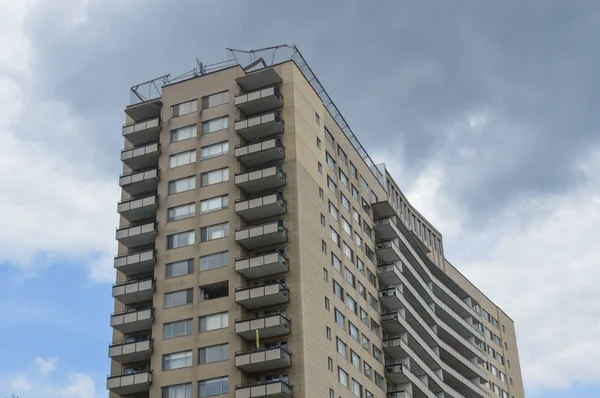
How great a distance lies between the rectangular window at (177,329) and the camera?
89.7 meters

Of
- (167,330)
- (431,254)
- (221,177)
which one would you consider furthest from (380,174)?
(167,330)

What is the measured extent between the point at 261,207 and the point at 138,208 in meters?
15.2

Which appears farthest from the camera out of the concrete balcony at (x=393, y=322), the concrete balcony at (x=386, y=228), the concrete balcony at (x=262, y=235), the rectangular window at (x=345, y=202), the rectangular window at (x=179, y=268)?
the concrete balcony at (x=386, y=228)

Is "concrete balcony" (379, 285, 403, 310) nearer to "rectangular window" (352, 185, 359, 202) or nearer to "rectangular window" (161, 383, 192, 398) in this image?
"rectangular window" (352, 185, 359, 202)

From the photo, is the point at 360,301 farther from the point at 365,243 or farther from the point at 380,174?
the point at 380,174

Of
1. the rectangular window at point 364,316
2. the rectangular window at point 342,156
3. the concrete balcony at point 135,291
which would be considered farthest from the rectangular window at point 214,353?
the rectangular window at point 342,156

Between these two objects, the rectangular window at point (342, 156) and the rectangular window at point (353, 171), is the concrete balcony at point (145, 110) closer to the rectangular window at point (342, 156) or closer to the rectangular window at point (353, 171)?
the rectangular window at point (342, 156)

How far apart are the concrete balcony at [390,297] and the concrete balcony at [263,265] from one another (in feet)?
75.8

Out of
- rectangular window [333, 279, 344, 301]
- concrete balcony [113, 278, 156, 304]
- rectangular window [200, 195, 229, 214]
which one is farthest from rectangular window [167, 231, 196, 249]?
rectangular window [333, 279, 344, 301]

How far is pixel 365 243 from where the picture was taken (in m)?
111

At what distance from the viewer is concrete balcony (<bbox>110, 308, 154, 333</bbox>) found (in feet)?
301

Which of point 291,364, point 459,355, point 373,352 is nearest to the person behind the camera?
point 291,364

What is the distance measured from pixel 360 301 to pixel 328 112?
75.4ft

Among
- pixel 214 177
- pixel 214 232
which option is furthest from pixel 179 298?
pixel 214 177
